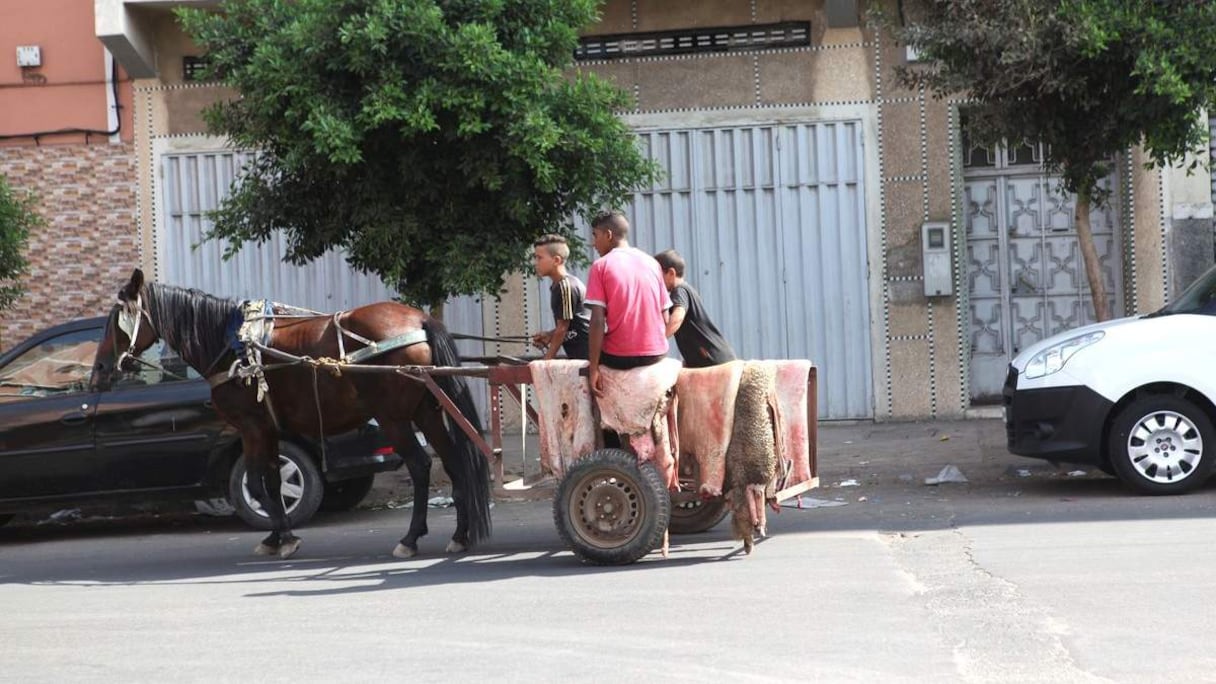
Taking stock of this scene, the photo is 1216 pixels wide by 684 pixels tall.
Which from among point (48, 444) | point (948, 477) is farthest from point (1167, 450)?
point (48, 444)

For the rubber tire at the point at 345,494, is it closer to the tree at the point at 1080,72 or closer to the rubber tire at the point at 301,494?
the rubber tire at the point at 301,494

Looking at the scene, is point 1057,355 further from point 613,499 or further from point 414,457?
point 414,457

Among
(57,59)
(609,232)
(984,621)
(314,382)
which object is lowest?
(984,621)

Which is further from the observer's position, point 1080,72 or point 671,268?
point 1080,72

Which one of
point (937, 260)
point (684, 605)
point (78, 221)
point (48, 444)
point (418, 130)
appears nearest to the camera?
point (684, 605)

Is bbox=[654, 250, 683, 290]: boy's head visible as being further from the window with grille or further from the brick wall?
the brick wall

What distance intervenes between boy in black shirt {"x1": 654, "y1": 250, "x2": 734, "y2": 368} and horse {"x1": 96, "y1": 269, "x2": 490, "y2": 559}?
1.41 meters

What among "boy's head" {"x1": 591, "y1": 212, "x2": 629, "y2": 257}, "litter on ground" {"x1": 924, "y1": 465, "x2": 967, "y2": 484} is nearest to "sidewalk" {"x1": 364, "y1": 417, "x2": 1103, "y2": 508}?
"litter on ground" {"x1": 924, "y1": 465, "x2": 967, "y2": 484}

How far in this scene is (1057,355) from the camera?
423 inches

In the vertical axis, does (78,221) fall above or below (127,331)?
above

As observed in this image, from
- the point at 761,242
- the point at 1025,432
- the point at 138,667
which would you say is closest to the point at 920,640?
the point at 138,667

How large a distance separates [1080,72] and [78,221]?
408 inches

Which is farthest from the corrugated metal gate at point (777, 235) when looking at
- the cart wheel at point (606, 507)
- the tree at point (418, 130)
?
the cart wheel at point (606, 507)

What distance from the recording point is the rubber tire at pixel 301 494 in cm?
1089
